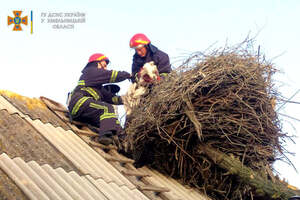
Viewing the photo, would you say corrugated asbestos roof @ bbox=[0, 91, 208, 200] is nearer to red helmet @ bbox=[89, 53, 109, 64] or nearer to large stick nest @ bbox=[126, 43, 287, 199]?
large stick nest @ bbox=[126, 43, 287, 199]

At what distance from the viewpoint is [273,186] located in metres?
4.54

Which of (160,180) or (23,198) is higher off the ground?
(23,198)

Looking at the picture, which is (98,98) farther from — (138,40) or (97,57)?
(138,40)

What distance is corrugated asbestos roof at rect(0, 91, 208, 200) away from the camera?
134 inches

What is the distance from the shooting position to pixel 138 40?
6.61 m

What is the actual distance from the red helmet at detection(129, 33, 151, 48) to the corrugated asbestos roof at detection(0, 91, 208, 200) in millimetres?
1720

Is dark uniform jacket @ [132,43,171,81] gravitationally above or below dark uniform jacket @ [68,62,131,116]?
above

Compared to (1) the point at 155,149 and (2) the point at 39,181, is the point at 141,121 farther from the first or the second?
(2) the point at 39,181

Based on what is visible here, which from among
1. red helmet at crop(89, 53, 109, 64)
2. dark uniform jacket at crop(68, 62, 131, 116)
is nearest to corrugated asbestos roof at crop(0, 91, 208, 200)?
dark uniform jacket at crop(68, 62, 131, 116)

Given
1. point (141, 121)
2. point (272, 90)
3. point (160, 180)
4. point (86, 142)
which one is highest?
point (272, 90)

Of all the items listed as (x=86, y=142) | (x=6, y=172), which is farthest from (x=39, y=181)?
(x=86, y=142)

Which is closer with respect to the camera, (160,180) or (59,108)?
(160,180)

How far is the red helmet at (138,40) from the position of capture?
260 inches

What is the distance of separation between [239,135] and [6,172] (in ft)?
8.89
